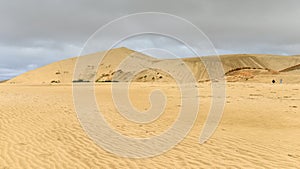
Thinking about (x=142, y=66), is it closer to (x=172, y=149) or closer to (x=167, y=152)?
(x=172, y=149)

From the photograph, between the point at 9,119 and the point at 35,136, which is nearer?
the point at 35,136

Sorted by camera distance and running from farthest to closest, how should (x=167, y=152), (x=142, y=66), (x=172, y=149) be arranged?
(x=142, y=66) < (x=172, y=149) < (x=167, y=152)

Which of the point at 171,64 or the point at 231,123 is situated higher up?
the point at 171,64

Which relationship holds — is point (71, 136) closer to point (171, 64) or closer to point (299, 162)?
point (299, 162)

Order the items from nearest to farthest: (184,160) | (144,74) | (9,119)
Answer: (184,160) → (9,119) → (144,74)

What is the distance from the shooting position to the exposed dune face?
153 ft

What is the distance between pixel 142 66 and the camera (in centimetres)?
5194

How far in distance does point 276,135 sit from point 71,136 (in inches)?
258

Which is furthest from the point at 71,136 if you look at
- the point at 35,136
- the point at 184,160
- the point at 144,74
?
the point at 144,74

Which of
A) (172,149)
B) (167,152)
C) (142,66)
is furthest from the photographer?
(142,66)

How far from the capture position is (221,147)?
704 centimetres

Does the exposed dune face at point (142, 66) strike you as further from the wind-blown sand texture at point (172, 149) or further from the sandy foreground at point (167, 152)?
the sandy foreground at point (167, 152)

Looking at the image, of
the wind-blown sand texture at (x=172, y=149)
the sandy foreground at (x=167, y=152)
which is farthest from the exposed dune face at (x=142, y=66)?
the sandy foreground at (x=167, y=152)

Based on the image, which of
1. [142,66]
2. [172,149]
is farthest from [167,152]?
[142,66]
